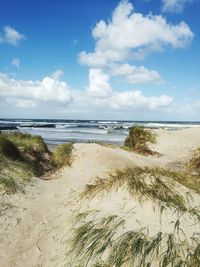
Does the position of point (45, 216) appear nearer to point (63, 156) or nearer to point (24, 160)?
point (24, 160)

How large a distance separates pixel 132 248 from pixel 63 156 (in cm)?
728

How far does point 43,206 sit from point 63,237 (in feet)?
4.28

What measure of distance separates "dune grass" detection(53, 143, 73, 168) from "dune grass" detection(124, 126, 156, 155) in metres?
4.03

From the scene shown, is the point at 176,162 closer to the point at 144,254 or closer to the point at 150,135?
the point at 150,135

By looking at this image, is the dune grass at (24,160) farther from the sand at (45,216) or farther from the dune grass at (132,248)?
the dune grass at (132,248)

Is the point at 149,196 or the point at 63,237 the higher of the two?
the point at 149,196

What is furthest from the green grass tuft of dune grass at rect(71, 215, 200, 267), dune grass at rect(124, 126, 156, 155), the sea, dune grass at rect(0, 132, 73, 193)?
the sea

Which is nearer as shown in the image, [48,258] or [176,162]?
[48,258]

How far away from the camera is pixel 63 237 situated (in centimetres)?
470

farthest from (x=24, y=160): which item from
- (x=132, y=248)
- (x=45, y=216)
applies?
(x=132, y=248)

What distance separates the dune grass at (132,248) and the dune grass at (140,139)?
10.6 m

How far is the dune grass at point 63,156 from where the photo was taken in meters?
10.3

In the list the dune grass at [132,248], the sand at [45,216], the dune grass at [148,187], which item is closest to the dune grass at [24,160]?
the sand at [45,216]

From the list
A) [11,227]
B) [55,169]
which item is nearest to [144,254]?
[11,227]
